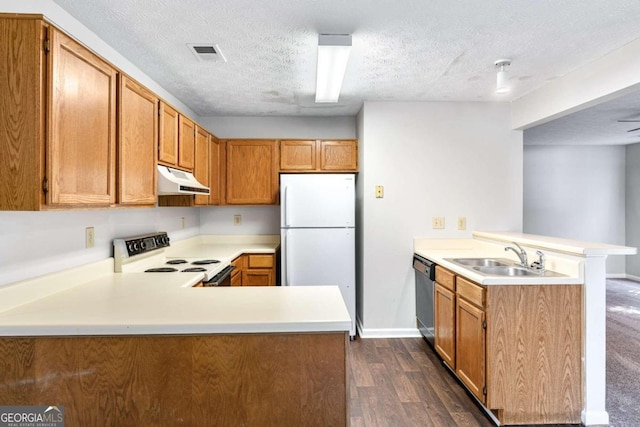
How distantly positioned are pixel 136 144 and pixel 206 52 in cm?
85

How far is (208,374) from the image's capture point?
1.40 m

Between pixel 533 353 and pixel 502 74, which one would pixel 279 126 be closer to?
pixel 502 74

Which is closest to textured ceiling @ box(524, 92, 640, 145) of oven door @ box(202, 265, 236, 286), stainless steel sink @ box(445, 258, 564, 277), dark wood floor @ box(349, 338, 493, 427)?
stainless steel sink @ box(445, 258, 564, 277)

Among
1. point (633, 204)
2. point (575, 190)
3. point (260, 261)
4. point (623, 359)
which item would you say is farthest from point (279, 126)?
point (633, 204)

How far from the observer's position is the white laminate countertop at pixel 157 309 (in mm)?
1359

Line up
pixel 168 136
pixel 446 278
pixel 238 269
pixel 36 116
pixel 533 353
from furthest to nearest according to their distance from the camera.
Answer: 1. pixel 238 269
2. pixel 446 278
3. pixel 168 136
4. pixel 533 353
5. pixel 36 116

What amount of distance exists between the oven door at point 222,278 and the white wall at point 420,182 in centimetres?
136

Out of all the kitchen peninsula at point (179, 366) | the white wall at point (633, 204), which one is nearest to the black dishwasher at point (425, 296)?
the kitchen peninsula at point (179, 366)

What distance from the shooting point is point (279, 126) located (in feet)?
13.9

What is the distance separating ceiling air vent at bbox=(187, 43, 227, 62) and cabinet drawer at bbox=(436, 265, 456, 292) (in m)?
2.31

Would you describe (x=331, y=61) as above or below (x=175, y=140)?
above

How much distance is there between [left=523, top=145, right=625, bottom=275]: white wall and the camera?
6.09m

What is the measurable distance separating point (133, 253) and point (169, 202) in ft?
2.18

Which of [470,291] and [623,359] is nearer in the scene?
[470,291]
